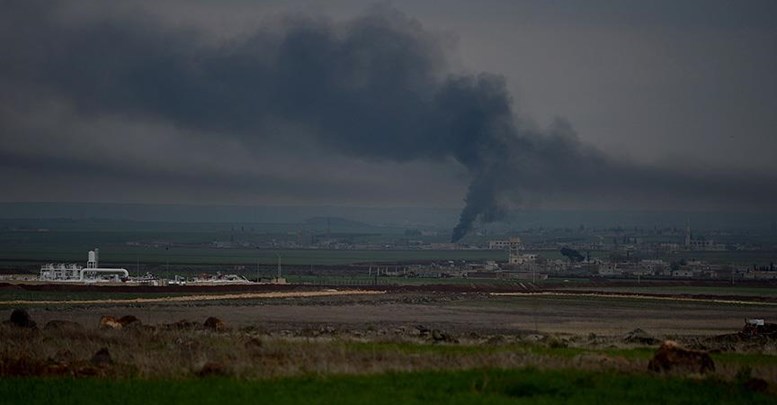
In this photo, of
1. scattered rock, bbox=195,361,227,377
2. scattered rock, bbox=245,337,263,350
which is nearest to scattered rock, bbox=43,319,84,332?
scattered rock, bbox=245,337,263,350

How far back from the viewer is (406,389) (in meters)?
21.6

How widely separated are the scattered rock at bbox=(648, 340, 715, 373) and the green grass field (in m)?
1.10

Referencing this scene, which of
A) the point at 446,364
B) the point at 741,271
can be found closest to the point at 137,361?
the point at 446,364

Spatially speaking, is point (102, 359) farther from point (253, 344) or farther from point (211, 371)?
point (253, 344)

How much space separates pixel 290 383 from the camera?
22484 millimetres

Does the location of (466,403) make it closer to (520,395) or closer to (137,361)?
(520,395)

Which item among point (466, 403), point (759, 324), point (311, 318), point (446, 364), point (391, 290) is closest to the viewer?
point (466, 403)

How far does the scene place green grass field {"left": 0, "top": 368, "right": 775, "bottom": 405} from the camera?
2069 cm

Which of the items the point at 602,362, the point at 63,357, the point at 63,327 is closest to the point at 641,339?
the point at 602,362

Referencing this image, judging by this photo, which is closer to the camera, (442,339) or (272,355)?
(272,355)

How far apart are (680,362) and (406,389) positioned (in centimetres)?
641

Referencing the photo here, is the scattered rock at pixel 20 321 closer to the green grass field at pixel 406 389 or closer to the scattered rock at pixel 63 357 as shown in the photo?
the scattered rock at pixel 63 357

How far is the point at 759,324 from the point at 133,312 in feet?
89.5

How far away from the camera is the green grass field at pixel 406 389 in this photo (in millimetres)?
20688
